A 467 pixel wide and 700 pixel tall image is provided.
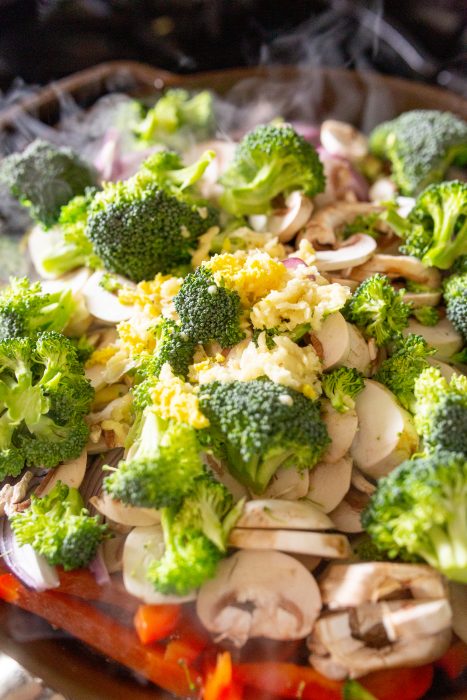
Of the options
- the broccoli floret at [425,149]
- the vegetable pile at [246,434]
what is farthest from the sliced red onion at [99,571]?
the broccoli floret at [425,149]

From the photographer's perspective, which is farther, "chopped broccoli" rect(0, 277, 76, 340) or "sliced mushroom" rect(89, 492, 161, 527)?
"chopped broccoli" rect(0, 277, 76, 340)

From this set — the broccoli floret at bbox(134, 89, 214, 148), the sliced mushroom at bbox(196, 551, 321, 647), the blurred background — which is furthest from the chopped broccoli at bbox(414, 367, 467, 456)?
the blurred background

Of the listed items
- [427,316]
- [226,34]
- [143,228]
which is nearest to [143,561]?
[143,228]

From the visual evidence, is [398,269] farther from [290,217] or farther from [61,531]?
[61,531]

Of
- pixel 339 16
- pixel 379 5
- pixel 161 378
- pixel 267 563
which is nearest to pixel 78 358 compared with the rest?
pixel 161 378

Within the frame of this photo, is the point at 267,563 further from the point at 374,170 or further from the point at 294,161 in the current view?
the point at 374,170

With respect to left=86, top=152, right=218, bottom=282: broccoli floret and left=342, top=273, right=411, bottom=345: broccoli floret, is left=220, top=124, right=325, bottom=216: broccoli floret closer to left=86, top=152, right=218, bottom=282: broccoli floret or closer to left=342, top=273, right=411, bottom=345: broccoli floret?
left=86, top=152, right=218, bottom=282: broccoli floret
